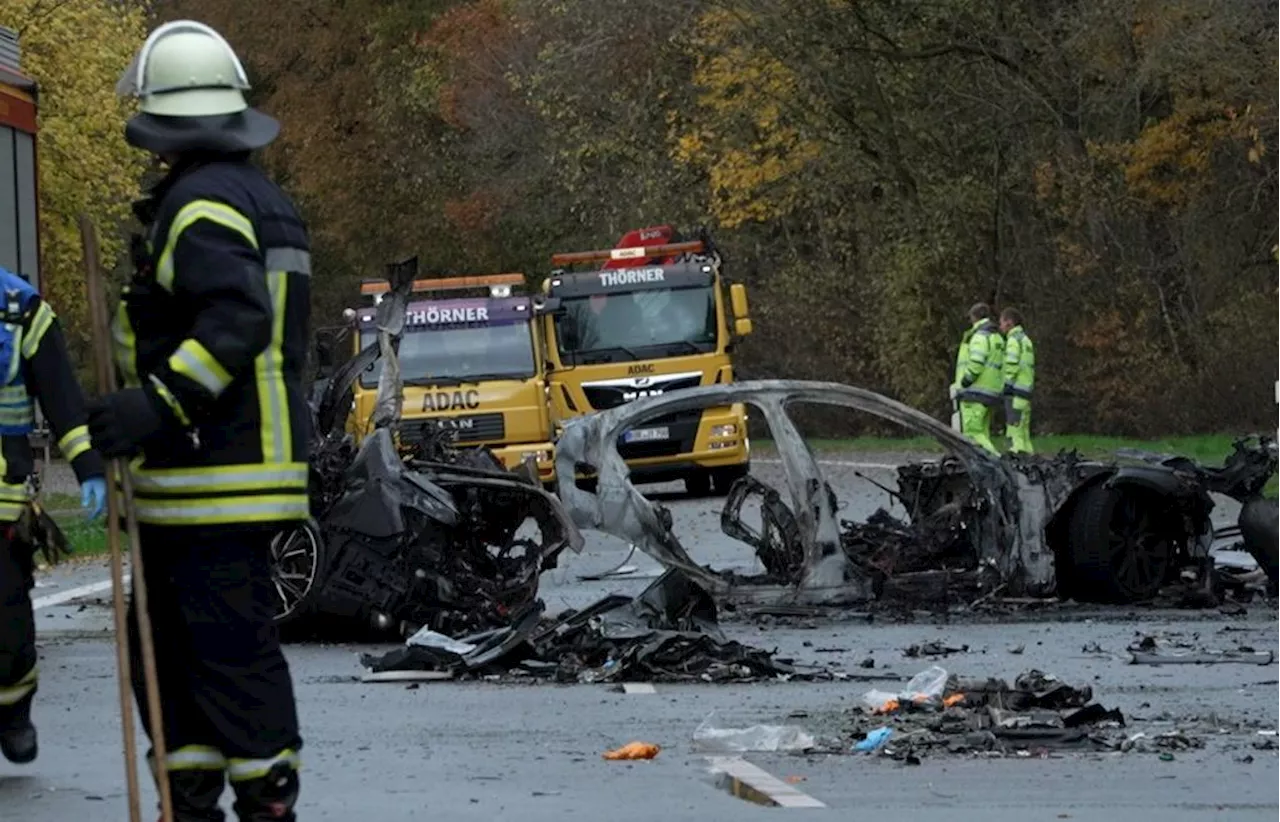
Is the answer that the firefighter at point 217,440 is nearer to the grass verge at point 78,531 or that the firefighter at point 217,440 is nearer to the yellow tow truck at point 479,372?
the grass verge at point 78,531

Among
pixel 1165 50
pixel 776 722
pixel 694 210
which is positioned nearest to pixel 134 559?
pixel 776 722

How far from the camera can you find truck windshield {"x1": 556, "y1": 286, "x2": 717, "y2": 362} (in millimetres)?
29203

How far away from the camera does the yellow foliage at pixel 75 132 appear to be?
40.2 metres

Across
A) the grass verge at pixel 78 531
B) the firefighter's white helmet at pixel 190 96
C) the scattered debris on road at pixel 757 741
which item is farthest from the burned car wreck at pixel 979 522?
the firefighter's white helmet at pixel 190 96

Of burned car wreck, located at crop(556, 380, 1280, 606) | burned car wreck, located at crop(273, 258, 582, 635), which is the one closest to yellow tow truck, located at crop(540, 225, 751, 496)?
burned car wreck, located at crop(556, 380, 1280, 606)

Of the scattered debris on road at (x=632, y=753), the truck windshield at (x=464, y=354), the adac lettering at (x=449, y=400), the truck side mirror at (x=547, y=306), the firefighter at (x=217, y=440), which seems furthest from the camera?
the truck side mirror at (x=547, y=306)

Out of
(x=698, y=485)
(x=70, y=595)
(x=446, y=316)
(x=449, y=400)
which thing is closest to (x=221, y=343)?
(x=70, y=595)

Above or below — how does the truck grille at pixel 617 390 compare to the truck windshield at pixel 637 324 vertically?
below

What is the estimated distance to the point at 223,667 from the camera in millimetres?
5984

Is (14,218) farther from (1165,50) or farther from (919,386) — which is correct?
(919,386)

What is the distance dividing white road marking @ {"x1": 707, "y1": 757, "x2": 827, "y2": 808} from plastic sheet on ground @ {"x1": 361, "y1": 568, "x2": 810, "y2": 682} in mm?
2766

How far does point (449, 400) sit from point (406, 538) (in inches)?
540

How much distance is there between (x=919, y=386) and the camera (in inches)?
1762

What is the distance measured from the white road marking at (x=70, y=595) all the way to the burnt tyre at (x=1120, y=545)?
5.75 meters
